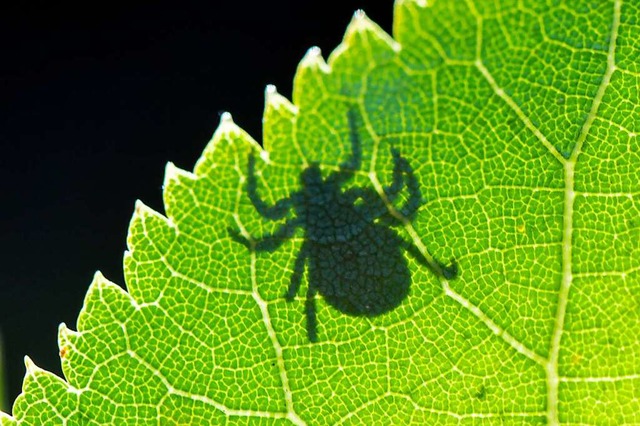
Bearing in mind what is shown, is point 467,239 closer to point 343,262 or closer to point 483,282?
point 483,282

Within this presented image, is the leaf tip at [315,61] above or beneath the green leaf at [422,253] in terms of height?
above

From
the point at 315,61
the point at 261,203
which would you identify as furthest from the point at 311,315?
the point at 315,61

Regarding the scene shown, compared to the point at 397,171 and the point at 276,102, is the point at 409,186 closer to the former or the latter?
the point at 397,171

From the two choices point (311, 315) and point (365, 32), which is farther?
point (311, 315)

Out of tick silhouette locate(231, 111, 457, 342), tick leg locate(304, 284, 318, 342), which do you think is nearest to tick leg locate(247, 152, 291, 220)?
tick silhouette locate(231, 111, 457, 342)

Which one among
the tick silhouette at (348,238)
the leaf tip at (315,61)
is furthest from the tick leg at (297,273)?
the leaf tip at (315,61)

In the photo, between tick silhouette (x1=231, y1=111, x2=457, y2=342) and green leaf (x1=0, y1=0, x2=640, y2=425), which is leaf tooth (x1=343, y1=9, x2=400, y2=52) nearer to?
green leaf (x1=0, y1=0, x2=640, y2=425)

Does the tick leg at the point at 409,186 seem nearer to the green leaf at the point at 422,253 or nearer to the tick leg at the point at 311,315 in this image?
the green leaf at the point at 422,253
